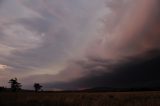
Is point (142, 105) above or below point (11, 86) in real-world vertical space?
below

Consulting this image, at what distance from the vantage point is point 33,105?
23875mm

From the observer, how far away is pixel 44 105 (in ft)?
77.4

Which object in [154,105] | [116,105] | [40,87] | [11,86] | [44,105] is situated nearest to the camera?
[154,105]

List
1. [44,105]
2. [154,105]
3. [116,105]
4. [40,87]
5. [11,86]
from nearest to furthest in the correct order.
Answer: [154,105], [116,105], [44,105], [11,86], [40,87]

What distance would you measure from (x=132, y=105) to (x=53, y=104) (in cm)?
690

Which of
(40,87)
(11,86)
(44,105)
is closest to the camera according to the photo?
(44,105)

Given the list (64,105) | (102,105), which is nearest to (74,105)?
(64,105)

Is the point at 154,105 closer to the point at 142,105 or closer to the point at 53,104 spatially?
the point at 142,105

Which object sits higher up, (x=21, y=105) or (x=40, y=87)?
(x=40, y=87)

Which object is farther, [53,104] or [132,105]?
[53,104]

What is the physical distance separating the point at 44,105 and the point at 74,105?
245cm

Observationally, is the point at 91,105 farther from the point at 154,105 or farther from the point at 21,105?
the point at 21,105

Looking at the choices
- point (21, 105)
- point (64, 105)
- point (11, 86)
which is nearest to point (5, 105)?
point (21, 105)

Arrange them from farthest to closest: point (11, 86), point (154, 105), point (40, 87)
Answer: point (40, 87) → point (11, 86) → point (154, 105)
